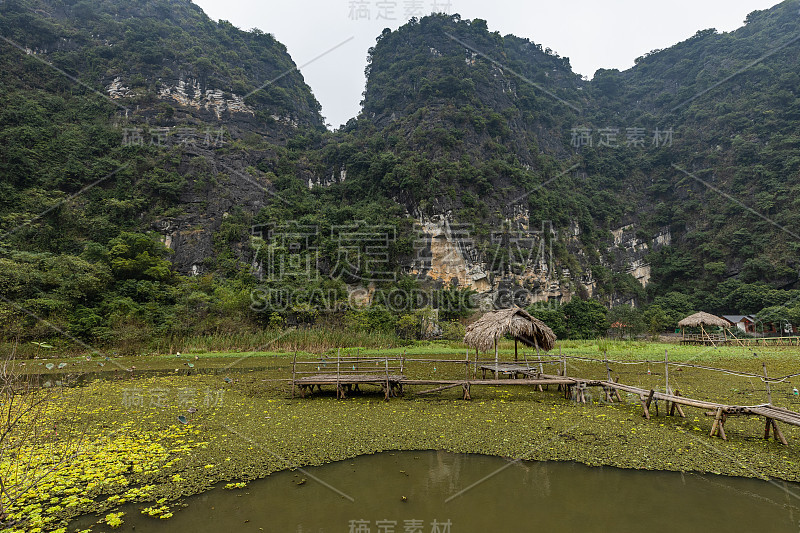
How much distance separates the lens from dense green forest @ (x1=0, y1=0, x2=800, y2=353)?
2266cm

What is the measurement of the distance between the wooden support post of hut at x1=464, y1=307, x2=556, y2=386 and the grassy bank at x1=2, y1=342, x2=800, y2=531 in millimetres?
1372

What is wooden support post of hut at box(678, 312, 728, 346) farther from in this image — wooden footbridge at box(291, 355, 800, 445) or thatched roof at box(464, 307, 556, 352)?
thatched roof at box(464, 307, 556, 352)

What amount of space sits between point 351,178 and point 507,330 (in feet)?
101

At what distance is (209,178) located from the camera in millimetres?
31094

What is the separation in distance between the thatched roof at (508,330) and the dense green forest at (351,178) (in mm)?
Answer: 13017

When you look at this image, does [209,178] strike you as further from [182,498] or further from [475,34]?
[475,34]

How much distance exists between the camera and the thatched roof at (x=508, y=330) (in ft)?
31.3

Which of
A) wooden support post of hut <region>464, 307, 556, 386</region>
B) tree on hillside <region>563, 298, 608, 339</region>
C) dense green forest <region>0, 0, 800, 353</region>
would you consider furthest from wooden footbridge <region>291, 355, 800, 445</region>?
tree on hillside <region>563, 298, 608, 339</region>

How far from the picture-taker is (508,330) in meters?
9.59

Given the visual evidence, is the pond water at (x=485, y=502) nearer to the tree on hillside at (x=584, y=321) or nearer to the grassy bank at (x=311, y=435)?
the grassy bank at (x=311, y=435)

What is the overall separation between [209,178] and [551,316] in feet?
97.4

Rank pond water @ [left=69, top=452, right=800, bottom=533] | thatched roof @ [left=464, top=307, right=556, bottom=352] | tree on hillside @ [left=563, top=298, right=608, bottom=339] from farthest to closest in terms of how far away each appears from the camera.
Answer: tree on hillside @ [left=563, top=298, right=608, bottom=339] → thatched roof @ [left=464, top=307, right=556, bottom=352] → pond water @ [left=69, top=452, right=800, bottom=533]

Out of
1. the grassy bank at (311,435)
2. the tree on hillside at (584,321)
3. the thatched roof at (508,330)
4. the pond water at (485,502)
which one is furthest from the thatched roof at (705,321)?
the pond water at (485,502)

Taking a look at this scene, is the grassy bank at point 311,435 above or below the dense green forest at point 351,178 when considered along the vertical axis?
below
